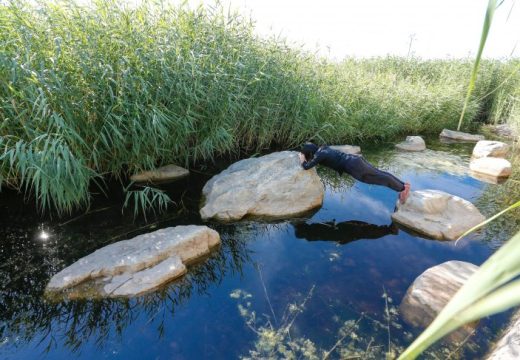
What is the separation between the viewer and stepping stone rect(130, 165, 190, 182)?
18.4 feet

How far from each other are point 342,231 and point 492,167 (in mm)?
4713

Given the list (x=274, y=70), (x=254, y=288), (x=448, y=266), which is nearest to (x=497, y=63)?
(x=274, y=70)

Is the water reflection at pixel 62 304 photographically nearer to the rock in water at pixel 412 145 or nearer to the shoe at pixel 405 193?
the shoe at pixel 405 193

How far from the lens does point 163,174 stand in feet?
18.9

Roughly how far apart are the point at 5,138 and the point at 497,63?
694 inches

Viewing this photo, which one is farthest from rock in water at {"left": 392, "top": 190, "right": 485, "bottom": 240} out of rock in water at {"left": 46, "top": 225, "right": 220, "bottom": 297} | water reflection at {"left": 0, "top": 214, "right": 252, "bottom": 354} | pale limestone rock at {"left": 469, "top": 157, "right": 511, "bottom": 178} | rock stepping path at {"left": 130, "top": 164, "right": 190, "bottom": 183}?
rock stepping path at {"left": 130, "top": 164, "right": 190, "bottom": 183}

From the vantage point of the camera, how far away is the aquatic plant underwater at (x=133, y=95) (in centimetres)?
393

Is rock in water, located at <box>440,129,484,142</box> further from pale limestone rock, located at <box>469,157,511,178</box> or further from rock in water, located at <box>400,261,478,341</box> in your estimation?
rock in water, located at <box>400,261,478,341</box>

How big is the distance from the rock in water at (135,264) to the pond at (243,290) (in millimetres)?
121

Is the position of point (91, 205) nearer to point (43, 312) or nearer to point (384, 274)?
point (43, 312)

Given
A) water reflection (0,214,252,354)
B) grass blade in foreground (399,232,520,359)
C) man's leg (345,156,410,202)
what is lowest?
water reflection (0,214,252,354)

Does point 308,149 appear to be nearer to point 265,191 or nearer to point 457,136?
point 265,191

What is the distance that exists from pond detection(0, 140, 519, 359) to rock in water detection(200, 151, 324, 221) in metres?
0.20

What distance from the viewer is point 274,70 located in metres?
6.64
